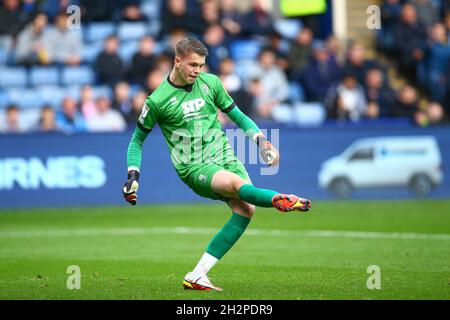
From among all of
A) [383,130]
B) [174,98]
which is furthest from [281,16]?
[174,98]

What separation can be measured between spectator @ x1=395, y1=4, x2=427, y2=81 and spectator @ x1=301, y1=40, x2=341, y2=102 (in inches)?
98.2

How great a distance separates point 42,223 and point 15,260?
184 inches

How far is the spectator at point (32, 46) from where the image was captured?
2069 centimetres

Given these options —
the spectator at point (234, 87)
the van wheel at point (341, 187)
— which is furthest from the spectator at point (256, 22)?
the van wheel at point (341, 187)

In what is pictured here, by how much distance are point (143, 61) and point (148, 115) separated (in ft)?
39.5

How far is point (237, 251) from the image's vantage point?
1215 centimetres

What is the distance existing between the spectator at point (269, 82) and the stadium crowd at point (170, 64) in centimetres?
3

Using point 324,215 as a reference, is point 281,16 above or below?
above

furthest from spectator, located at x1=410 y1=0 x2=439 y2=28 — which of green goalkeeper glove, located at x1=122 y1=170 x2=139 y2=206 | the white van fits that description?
green goalkeeper glove, located at x1=122 y1=170 x2=139 y2=206

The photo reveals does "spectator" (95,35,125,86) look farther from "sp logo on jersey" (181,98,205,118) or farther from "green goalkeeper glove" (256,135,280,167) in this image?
"green goalkeeper glove" (256,135,280,167)

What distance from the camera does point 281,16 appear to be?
2448 cm

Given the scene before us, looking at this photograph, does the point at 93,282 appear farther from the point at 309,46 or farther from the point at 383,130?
the point at 309,46

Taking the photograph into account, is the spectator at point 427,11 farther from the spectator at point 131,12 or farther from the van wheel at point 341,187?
the spectator at point 131,12
